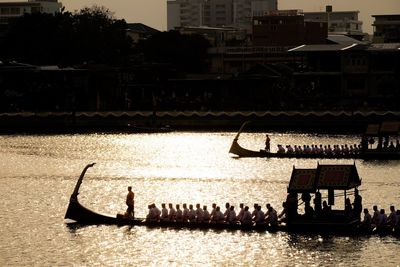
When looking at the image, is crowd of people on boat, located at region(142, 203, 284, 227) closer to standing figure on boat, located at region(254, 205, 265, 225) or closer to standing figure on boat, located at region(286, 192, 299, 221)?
standing figure on boat, located at region(254, 205, 265, 225)

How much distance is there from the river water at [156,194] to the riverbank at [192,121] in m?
4.07

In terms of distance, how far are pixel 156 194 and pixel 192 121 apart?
211 feet

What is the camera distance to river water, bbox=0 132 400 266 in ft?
194

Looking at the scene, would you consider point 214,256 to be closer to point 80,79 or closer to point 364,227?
point 364,227

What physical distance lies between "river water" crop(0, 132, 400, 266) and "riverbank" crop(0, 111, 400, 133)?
4066 mm

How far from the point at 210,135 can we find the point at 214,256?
3230 inches

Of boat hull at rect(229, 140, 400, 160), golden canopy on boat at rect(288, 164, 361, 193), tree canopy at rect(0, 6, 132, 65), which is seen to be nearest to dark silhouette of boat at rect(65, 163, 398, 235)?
golden canopy on boat at rect(288, 164, 361, 193)

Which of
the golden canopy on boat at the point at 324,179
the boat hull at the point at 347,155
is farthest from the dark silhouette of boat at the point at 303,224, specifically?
the boat hull at the point at 347,155

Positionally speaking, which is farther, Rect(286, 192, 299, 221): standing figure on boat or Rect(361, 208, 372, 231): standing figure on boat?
Rect(286, 192, 299, 221): standing figure on boat

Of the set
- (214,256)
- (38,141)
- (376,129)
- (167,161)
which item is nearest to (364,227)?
(214,256)

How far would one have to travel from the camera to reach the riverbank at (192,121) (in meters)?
144

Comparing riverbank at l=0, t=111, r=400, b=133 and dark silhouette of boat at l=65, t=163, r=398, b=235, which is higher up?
dark silhouette of boat at l=65, t=163, r=398, b=235

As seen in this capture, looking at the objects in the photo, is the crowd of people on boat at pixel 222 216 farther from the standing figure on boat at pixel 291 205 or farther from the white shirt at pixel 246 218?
the standing figure on boat at pixel 291 205

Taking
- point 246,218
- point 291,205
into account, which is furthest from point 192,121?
point 291,205
